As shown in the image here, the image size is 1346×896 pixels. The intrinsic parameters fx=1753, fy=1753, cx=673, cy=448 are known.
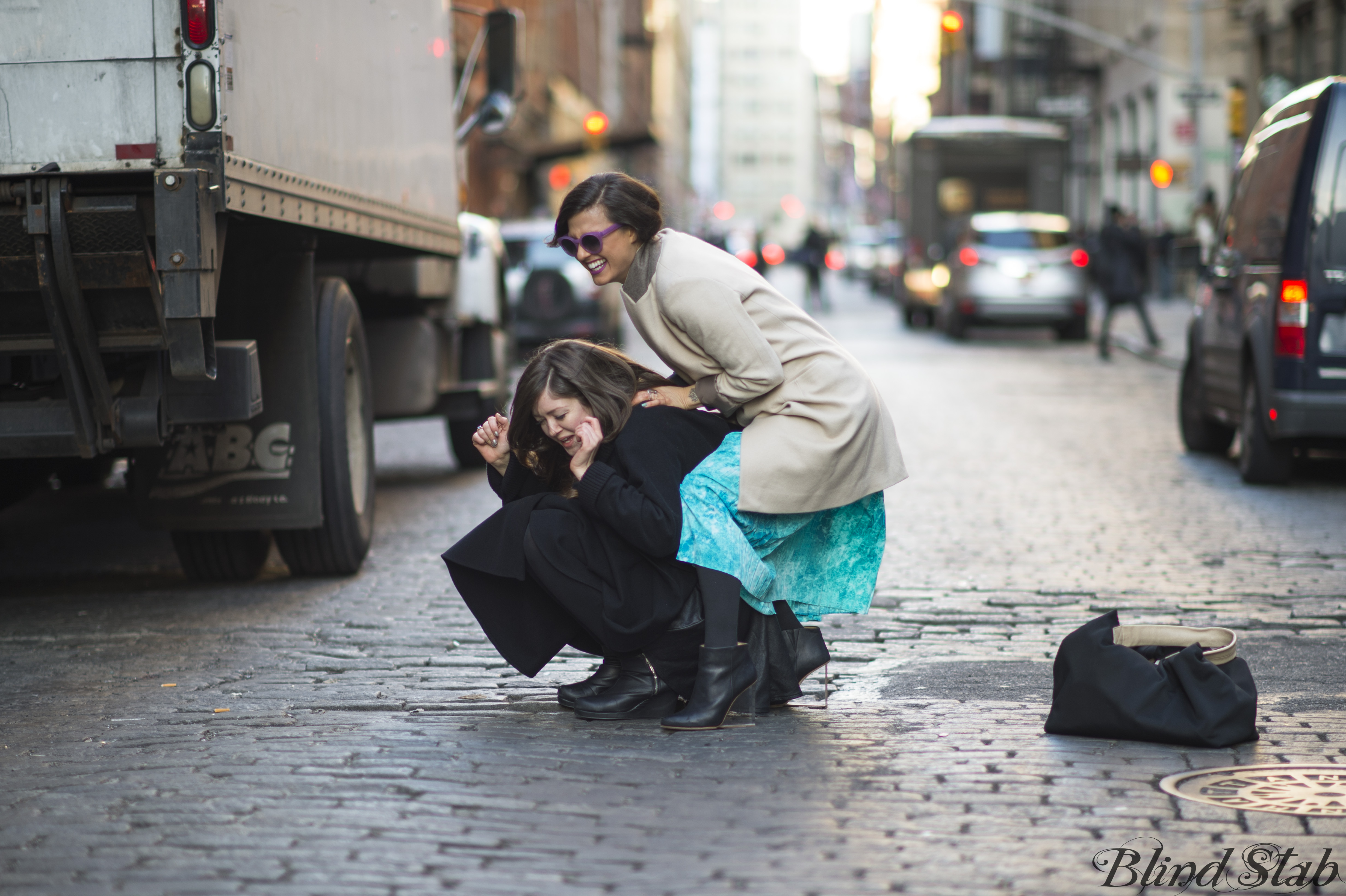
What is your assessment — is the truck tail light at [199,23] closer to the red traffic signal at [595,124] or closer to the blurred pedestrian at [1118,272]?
the blurred pedestrian at [1118,272]

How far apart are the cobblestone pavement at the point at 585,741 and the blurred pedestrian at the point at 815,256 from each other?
89.8ft

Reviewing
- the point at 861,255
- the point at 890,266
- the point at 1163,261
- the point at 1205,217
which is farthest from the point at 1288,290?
the point at 861,255

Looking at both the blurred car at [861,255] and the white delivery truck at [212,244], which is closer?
the white delivery truck at [212,244]

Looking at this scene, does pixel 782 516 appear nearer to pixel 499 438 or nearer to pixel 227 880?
pixel 499 438

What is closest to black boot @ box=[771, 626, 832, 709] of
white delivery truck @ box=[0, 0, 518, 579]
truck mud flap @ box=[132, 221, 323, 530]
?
white delivery truck @ box=[0, 0, 518, 579]

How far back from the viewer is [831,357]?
4863 mm

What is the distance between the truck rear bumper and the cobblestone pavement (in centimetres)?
75

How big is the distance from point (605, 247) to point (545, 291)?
1744 centimetres

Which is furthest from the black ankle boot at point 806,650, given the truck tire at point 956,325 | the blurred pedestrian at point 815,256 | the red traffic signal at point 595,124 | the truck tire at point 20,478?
the blurred pedestrian at point 815,256

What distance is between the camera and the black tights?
4742 millimetres

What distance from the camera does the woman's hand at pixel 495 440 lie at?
5055mm

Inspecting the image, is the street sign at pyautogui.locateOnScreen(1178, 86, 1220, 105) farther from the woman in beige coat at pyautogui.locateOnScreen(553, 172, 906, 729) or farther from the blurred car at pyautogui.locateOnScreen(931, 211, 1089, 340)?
the woman in beige coat at pyautogui.locateOnScreen(553, 172, 906, 729)

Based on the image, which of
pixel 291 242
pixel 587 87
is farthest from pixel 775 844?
pixel 587 87

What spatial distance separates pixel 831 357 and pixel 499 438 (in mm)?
988
